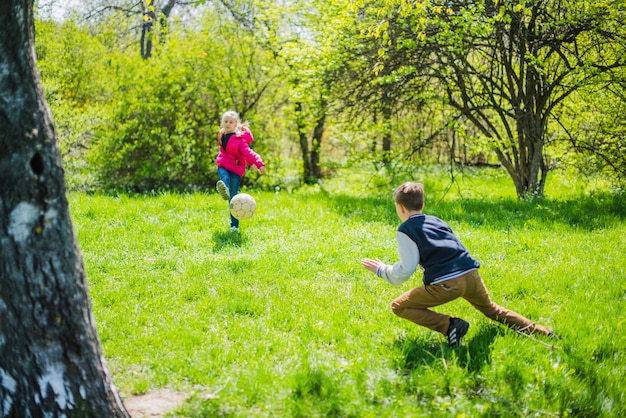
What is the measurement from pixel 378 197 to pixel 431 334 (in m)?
6.42

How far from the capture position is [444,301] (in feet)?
13.9

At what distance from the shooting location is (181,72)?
1180 cm

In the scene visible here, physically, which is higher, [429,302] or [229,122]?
[229,122]

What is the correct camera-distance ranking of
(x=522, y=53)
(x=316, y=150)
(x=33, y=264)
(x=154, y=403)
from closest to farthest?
(x=33, y=264) < (x=154, y=403) < (x=522, y=53) < (x=316, y=150)

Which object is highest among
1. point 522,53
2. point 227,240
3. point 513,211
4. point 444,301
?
point 522,53

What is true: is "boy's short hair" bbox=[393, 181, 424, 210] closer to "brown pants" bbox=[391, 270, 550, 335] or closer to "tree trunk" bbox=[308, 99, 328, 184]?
"brown pants" bbox=[391, 270, 550, 335]

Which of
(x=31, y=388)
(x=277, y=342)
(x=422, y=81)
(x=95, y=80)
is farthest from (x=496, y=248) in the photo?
(x=95, y=80)

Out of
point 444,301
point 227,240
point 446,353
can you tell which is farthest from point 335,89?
point 446,353

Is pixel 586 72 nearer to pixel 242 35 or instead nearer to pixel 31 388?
pixel 242 35

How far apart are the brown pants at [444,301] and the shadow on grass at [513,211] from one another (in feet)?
12.1

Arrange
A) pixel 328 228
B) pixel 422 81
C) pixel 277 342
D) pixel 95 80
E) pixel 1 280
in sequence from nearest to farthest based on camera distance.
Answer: pixel 1 280 → pixel 277 342 → pixel 328 228 → pixel 422 81 → pixel 95 80

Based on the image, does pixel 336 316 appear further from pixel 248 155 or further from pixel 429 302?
pixel 248 155

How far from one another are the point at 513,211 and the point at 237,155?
4.46 metres

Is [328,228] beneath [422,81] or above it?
beneath
